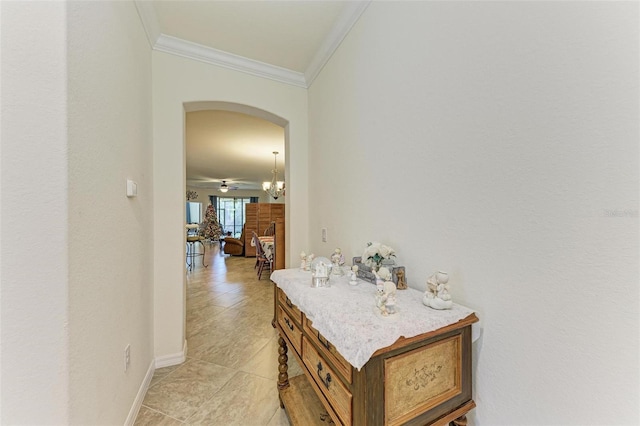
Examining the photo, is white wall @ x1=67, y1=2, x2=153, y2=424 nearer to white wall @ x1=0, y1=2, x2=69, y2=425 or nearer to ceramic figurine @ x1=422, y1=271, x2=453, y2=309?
white wall @ x1=0, y1=2, x2=69, y2=425

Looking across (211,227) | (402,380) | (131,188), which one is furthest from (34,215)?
(211,227)

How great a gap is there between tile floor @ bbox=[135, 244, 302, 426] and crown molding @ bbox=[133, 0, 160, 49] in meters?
2.65

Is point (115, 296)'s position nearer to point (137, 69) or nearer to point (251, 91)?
point (137, 69)

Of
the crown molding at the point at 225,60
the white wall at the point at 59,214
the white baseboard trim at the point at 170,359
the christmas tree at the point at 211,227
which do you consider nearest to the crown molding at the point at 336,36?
the crown molding at the point at 225,60

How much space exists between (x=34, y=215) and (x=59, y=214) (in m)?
0.05

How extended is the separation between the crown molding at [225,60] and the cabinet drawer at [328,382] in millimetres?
2406

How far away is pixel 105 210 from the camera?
108cm

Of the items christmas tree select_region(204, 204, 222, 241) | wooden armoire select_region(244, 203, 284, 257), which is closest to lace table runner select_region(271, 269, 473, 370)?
wooden armoire select_region(244, 203, 284, 257)

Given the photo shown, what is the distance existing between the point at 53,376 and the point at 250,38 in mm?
2354

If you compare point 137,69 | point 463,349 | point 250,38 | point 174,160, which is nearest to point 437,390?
point 463,349

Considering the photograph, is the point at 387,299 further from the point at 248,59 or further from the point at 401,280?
the point at 248,59

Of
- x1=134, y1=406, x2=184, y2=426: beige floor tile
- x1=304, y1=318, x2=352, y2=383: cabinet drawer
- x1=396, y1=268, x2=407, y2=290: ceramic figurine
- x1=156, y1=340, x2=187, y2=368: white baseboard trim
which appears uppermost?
x1=396, y1=268, x2=407, y2=290: ceramic figurine

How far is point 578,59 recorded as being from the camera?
0.70 metres

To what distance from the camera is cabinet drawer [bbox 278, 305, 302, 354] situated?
1.17m
